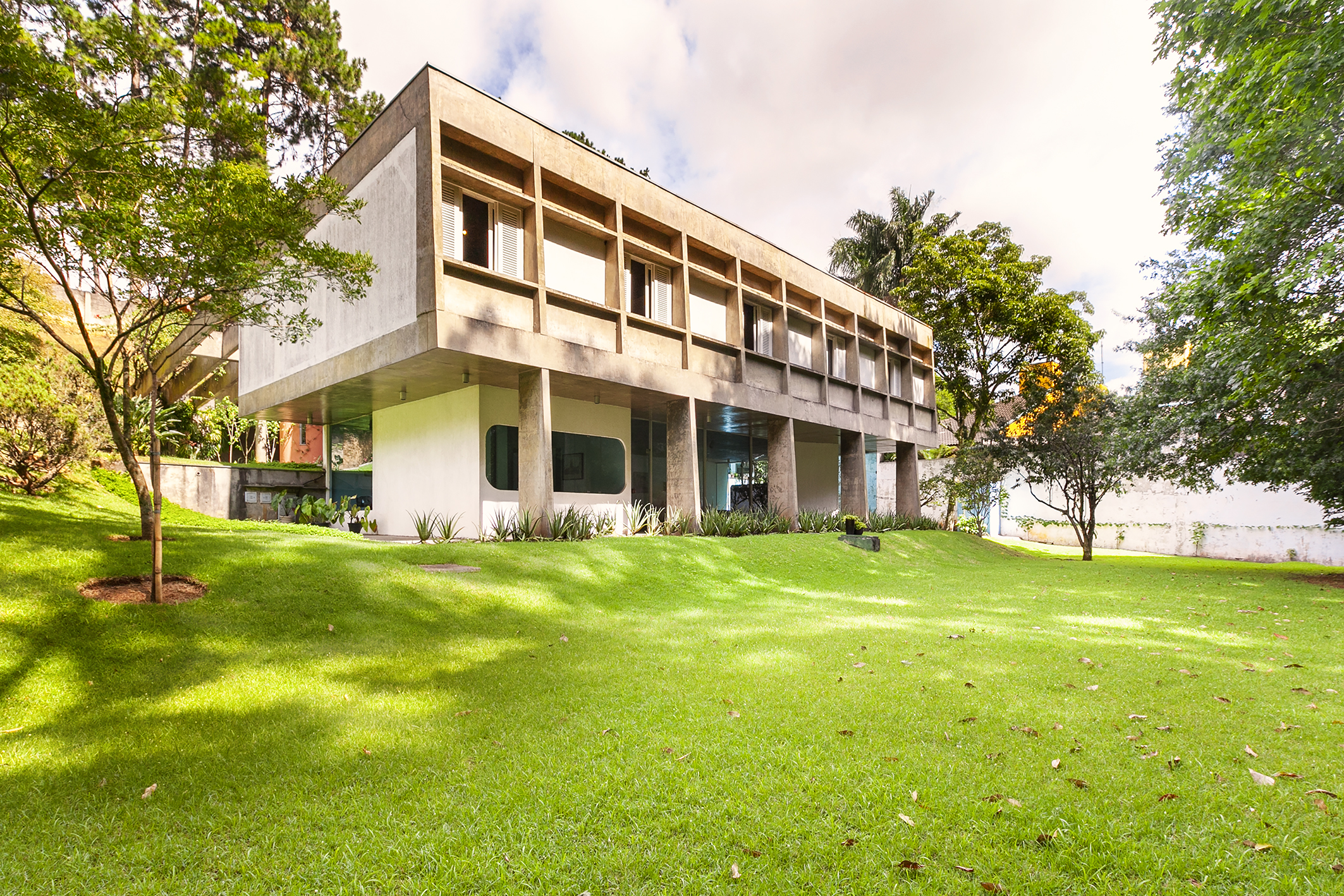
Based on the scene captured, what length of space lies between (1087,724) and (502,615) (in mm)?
6675

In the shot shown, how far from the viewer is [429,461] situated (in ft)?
53.3

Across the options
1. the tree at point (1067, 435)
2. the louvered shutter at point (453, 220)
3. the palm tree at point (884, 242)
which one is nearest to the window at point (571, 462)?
the louvered shutter at point (453, 220)

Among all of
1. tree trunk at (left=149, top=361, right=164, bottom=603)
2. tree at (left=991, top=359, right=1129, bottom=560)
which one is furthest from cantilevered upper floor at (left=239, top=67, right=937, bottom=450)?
tree at (left=991, top=359, right=1129, bottom=560)

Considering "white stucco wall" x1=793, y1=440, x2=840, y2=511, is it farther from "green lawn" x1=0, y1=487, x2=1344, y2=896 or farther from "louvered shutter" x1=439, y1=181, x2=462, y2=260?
"green lawn" x1=0, y1=487, x2=1344, y2=896

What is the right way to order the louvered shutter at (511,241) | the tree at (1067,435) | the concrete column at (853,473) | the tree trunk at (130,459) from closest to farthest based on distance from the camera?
1. the tree trunk at (130,459)
2. the louvered shutter at (511,241)
3. the tree at (1067,435)
4. the concrete column at (853,473)

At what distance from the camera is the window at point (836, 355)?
23.2 metres

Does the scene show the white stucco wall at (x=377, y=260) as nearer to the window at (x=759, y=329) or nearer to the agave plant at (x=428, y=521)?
the agave plant at (x=428, y=521)

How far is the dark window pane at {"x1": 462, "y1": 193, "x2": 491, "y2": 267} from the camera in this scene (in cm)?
1314

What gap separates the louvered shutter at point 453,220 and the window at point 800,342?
11.4 metres

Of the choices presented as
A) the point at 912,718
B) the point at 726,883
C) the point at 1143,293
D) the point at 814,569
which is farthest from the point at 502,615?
the point at 1143,293

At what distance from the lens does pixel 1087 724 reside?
183 inches

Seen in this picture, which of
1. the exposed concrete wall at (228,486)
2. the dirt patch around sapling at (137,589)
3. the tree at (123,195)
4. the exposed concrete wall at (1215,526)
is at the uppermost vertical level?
the tree at (123,195)

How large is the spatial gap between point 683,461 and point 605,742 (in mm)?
12317

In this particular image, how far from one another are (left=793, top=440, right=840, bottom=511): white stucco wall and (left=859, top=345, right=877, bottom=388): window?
10.0 feet
